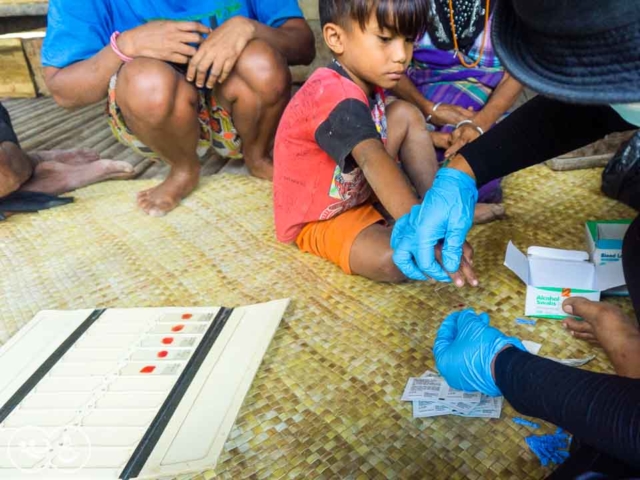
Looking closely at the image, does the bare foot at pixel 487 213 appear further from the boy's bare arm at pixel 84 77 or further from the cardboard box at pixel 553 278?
the boy's bare arm at pixel 84 77

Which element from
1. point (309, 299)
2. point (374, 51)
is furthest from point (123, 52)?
point (309, 299)

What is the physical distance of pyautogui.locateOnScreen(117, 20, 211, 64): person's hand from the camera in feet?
3.91

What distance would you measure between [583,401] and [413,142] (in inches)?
28.1

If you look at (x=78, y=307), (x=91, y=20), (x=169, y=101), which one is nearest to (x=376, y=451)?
(x=78, y=307)

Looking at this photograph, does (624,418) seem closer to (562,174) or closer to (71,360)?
(71,360)

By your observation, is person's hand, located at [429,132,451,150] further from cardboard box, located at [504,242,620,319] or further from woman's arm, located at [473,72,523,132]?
cardboard box, located at [504,242,620,319]

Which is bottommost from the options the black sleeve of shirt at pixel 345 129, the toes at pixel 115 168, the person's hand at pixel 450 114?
the toes at pixel 115 168

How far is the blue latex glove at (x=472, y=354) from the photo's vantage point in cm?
66

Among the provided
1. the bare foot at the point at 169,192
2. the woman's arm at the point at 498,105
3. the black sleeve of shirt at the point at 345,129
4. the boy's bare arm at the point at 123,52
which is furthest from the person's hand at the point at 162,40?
the woman's arm at the point at 498,105

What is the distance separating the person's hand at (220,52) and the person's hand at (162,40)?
0.10 feet

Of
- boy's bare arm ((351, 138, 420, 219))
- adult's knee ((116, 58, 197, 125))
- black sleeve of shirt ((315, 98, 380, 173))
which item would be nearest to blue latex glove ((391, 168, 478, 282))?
boy's bare arm ((351, 138, 420, 219))

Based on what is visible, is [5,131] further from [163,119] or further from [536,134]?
[536,134]

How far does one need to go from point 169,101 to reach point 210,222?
0.29 m

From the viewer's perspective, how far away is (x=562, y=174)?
50.8 inches
